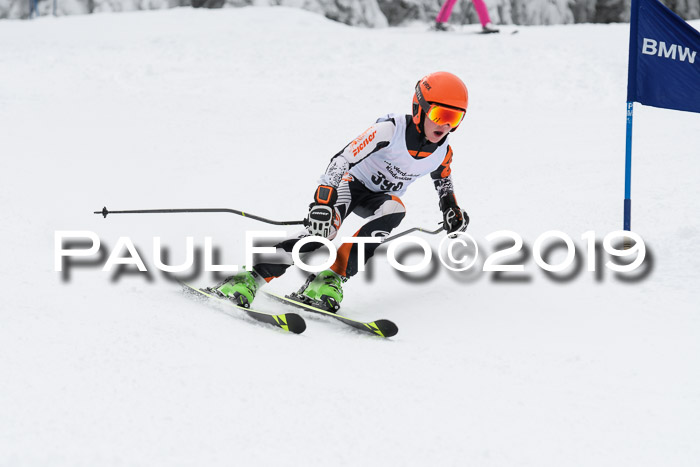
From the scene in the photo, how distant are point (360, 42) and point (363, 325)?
8.58 metres

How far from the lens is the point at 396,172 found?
4375 mm

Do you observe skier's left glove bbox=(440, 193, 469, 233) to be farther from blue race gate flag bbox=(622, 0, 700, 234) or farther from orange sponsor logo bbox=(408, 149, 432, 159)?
blue race gate flag bbox=(622, 0, 700, 234)

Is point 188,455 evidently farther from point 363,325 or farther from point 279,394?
point 363,325

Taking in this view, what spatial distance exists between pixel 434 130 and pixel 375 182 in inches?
21.4

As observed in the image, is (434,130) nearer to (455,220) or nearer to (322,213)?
(455,220)

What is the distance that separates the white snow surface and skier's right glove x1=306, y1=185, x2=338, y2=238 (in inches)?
21.3

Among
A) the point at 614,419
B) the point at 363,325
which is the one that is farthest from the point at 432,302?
the point at 614,419

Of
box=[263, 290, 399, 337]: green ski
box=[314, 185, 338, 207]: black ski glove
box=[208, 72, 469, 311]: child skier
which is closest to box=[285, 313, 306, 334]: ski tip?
box=[263, 290, 399, 337]: green ski

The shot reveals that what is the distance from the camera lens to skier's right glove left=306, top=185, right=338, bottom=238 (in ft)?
13.1

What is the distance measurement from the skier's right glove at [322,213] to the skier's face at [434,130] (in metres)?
0.66

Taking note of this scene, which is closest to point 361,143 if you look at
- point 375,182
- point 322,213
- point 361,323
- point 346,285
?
point 375,182

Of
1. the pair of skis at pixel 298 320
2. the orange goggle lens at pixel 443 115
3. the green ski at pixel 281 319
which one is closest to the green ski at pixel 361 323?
the pair of skis at pixel 298 320

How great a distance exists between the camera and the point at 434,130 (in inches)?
162

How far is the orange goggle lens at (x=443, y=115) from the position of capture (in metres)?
3.96
